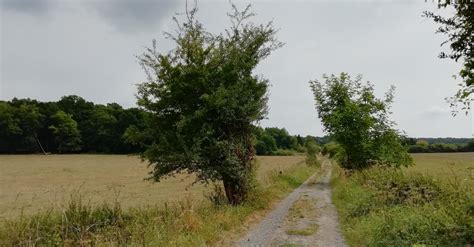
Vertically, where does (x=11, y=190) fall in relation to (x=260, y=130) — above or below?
below

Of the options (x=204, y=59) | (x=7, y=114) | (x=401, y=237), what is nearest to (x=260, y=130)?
(x=204, y=59)

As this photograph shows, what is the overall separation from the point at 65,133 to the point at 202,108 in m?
91.9

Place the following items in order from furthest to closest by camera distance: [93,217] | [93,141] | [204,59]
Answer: [93,141] → [204,59] → [93,217]

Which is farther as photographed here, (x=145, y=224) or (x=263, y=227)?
(x=263, y=227)

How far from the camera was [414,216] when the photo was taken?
9.91m

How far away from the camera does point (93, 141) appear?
10100 centimetres

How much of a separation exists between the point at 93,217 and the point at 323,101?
27485 millimetres

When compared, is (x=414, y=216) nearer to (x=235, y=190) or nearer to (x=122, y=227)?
(x=235, y=190)

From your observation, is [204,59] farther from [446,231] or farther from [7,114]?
[7,114]

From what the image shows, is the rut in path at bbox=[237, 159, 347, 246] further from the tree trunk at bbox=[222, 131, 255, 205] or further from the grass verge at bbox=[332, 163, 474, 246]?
the tree trunk at bbox=[222, 131, 255, 205]

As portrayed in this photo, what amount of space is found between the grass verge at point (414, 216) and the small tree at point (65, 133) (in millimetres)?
94297

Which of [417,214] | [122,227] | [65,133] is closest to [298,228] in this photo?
[417,214]

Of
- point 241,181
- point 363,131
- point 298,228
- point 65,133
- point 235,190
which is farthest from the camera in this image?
point 65,133

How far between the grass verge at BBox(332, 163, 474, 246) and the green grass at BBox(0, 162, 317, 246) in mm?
4008
